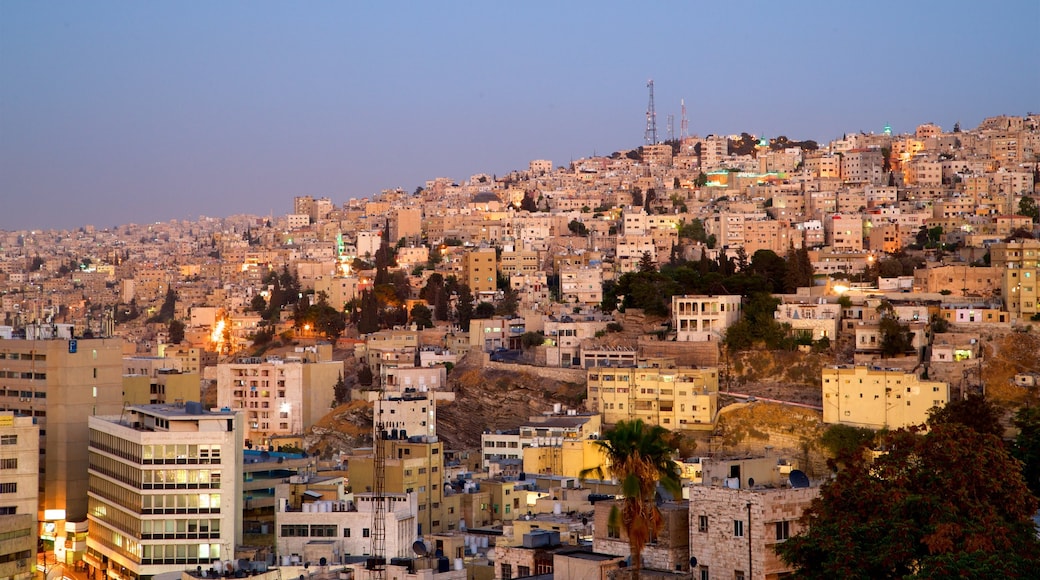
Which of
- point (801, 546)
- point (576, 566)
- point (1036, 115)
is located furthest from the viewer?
point (1036, 115)

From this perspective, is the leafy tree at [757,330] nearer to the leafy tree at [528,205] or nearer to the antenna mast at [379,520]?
the antenna mast at [379,520]

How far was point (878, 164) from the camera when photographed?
86000 millimetres

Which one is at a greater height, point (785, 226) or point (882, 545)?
point (785, 226)

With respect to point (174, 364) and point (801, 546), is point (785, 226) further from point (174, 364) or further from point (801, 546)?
point (801, 546)

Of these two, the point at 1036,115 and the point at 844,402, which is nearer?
the point at 844,402

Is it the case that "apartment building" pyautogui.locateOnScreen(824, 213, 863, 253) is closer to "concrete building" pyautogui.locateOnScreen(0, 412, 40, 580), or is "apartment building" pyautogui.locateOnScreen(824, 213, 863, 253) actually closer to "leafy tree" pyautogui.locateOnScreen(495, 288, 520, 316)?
"leafy tree" pyautogui.locateOnScreen(495, 288, 520, 316)

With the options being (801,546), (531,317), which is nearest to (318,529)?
(801,546)

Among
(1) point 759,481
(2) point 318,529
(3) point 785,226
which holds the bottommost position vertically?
(2) point 318,529

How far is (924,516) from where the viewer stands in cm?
1766

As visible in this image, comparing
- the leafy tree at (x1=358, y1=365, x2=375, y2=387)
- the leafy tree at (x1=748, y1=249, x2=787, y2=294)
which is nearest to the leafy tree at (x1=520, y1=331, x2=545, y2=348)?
the leafy tree at (x1=358, y1=365, x2=375, y2=387)

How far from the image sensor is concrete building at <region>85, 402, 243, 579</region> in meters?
29.1

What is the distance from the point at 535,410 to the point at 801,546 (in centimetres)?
3665

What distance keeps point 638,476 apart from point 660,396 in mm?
31433

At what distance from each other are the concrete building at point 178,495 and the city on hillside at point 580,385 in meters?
0.06
